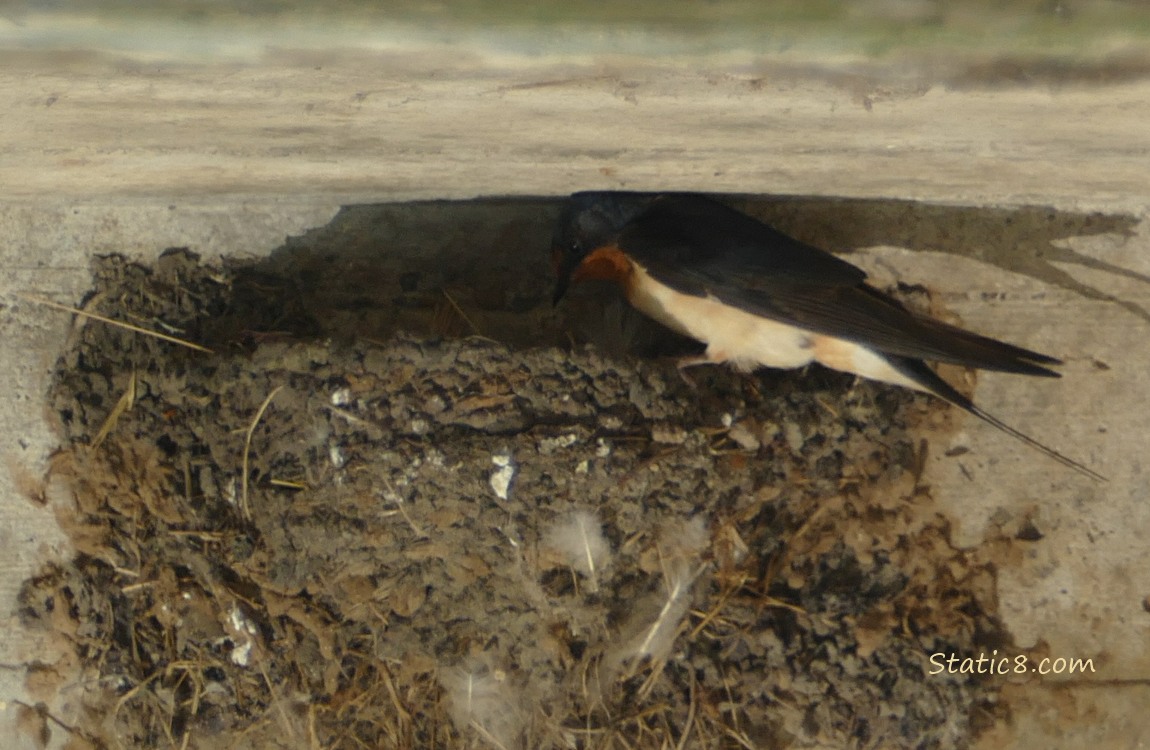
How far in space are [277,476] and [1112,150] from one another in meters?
2.26

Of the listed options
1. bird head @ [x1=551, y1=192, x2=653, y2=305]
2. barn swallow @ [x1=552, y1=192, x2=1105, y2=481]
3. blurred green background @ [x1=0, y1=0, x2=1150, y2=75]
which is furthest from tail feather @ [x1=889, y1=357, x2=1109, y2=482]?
blurred green background @ [x1=0, y1=0, x2=1150, y2=75]

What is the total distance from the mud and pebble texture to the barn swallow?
0.16 meters

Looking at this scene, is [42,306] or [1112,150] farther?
[42,306]

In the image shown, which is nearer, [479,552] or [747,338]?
[479,552]

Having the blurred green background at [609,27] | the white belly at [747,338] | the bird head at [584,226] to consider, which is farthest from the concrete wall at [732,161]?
the white belly at [747,338]

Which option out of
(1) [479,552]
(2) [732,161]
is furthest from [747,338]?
(1) [479,552]

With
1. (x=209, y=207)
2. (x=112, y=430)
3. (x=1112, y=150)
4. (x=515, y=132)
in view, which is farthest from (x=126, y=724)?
(x=1112, y=150)

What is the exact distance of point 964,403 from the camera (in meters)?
3.01

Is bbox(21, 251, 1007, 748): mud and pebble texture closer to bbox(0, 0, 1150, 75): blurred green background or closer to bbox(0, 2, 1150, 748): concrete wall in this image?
bbox(0, 2, 1150, 748): concrete wall

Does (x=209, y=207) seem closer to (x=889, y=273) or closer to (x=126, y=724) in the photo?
(x=126, y=724)

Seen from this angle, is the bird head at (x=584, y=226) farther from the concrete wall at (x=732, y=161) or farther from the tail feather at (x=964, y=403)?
the tail feather at (x=964, y=403)

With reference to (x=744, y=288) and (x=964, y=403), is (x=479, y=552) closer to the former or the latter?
(x=744, y=288)

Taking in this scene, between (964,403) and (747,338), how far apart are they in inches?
24.5

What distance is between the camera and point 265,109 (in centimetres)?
223
